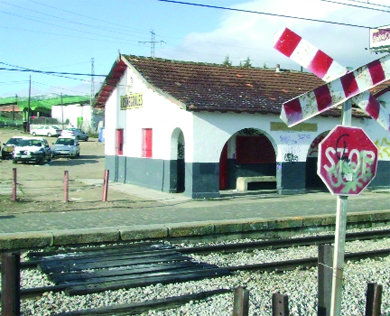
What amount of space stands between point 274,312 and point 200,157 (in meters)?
13.7

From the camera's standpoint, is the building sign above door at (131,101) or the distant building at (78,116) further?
the distant building at (78,116)

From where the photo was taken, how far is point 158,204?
16.2m

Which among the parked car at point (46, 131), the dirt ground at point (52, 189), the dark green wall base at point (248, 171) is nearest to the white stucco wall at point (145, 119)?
the dirt ground at point (52, 189)

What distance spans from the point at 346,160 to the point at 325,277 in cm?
107

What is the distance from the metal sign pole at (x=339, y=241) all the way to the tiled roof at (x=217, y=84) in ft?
42.8

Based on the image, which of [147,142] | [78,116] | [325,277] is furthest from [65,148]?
[78,116]

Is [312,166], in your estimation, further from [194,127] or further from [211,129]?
[194,127]

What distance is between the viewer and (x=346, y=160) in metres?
4.48

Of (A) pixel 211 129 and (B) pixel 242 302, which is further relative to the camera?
(A) pixel 211 129

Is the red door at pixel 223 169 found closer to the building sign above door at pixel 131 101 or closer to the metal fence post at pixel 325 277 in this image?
the building sign above door at pixel 131 101

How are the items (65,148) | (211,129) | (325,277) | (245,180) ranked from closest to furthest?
(325,277), (211,129), (245,180), (65,148)

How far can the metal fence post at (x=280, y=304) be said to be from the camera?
168 inches

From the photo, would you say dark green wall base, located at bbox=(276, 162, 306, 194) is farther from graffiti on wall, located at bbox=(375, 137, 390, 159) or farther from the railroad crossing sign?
the railroad crossing sign

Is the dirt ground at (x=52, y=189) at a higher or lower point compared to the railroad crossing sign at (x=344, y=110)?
lower
